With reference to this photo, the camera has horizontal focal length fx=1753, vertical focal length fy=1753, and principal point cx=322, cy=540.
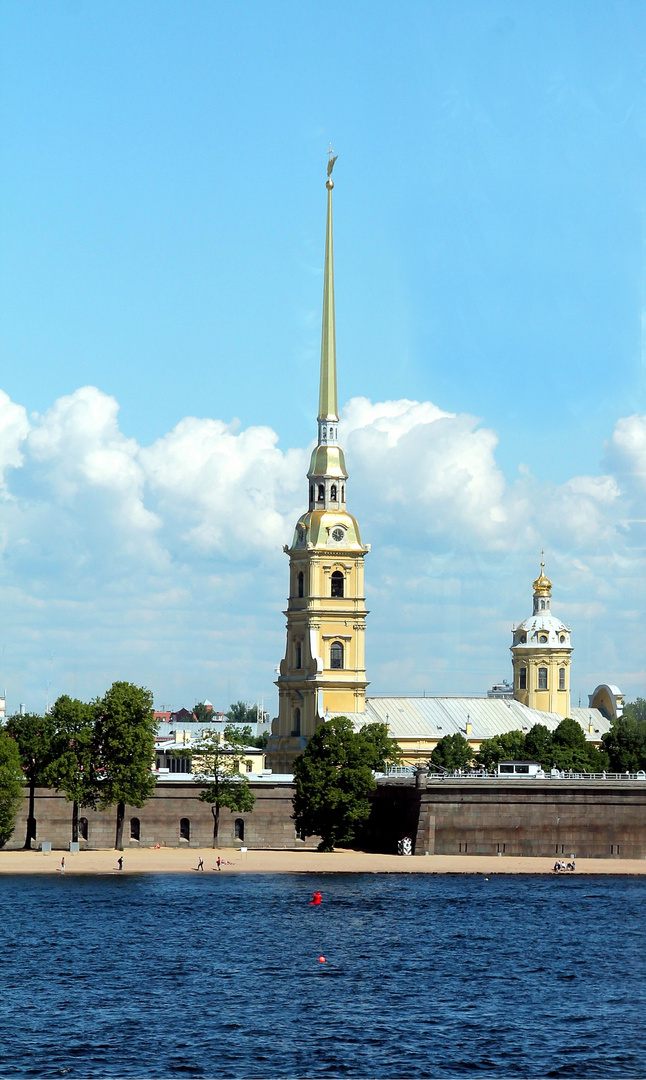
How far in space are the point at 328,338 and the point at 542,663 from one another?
140 ft

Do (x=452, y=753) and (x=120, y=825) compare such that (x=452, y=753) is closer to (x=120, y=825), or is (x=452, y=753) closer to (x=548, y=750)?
(x=548, y=750)

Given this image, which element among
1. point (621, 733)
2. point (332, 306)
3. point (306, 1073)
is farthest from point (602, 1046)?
point (332, 306)

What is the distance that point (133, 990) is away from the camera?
64500mm

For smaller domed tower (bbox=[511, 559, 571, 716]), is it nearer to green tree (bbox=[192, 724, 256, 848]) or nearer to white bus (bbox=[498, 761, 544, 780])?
white bus (bbox=[498, 761, 544, 780])

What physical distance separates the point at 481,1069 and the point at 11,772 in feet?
207

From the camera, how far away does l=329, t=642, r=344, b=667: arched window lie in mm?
160875

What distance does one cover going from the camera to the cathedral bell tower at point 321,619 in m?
160

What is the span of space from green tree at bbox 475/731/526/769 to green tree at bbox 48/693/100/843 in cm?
4467

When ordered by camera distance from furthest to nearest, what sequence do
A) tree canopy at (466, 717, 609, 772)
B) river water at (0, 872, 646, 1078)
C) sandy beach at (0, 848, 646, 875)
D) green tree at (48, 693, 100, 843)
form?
tree canopy at (466, 717, 609, 772) → green tree at (48, 693, 100, 843) → sandy beach at (0, 848, 646, 875) → river water at (0, 872, 646, 1078)

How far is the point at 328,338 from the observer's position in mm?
169875

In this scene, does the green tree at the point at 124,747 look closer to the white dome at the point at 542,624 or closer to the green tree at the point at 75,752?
the green tree at the point at 75,752

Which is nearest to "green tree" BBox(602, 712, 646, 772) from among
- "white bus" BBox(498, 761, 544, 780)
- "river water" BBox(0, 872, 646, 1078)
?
"white bus" BBox(498, 761, 544, 780)

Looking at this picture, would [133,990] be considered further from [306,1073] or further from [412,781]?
[412,781]

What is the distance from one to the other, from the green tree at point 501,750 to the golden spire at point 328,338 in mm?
35069
